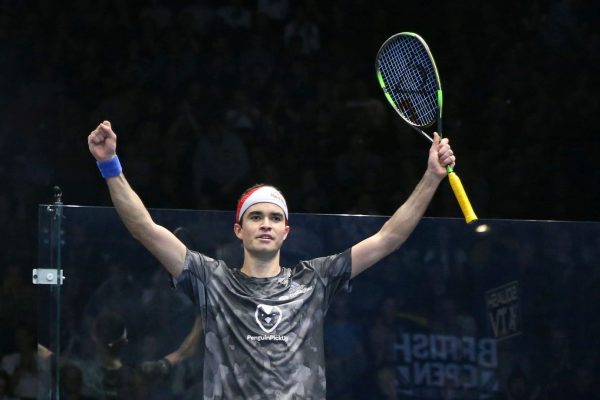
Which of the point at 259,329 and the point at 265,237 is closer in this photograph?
the point at 259,329

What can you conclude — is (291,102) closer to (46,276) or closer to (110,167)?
(46,276)

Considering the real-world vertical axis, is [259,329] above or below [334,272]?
below

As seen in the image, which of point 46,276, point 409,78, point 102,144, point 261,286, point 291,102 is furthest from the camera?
point 291,102

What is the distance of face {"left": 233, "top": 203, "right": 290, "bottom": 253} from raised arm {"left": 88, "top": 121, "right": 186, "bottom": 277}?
26 centimetres

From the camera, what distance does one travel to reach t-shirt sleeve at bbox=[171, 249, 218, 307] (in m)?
4.84

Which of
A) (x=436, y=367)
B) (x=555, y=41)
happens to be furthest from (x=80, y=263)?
(x=555, y=41)

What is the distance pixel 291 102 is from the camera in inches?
367

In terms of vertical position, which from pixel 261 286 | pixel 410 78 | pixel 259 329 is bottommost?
pixel 259 329

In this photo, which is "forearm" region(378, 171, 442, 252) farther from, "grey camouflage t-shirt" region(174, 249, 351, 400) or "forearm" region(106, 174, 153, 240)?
"forearm" region(106, 174, 153, 240)

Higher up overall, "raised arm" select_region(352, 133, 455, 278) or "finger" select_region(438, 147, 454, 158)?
"finger" select_region(438, 147, 454, 158)

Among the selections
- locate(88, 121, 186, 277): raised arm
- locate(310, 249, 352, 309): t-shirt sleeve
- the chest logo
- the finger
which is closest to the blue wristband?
locate(88, 121, 186, 277): raised arm

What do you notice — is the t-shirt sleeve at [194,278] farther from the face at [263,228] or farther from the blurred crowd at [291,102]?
the blurred crowd at [291,102]

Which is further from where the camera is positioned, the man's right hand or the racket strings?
the racket strings

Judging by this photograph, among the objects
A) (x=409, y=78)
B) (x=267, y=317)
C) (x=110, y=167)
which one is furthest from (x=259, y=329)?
(x=409, y=78)
